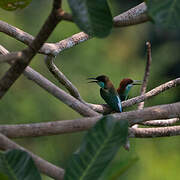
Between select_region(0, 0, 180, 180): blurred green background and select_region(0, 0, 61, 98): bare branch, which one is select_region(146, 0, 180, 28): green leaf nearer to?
select_region(0, 0, 61, 98): bare branch

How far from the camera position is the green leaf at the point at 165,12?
0.83 metres

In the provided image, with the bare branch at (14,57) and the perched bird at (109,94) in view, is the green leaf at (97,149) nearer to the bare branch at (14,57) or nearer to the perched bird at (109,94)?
the bare branch at (14,57)

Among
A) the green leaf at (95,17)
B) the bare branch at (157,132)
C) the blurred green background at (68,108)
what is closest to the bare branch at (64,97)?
the bare branch at (157,132)

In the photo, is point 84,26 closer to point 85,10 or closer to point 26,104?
point 85,10

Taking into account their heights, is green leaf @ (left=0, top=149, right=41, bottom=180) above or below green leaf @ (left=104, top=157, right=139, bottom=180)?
above

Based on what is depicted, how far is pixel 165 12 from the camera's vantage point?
833 millimetres

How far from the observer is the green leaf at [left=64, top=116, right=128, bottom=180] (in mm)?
773

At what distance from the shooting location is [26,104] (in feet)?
21.5

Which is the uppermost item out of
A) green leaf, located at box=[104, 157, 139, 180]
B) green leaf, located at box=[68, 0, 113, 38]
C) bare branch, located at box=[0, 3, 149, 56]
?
green leaf, located at box=[68, 0, 113, 38]

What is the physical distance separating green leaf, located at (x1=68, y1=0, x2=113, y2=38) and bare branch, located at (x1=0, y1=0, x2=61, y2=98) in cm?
4

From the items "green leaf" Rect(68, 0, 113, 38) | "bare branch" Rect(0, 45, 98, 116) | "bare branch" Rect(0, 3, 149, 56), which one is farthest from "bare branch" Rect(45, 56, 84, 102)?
"green leaf" Rect(68, 0, 113, 38)

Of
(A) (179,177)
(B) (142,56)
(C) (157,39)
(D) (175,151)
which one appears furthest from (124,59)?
(A) (179,177)

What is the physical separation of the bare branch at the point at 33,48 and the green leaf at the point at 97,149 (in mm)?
209

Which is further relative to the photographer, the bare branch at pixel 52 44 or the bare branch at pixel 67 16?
the bare branch at pixel 52 44
